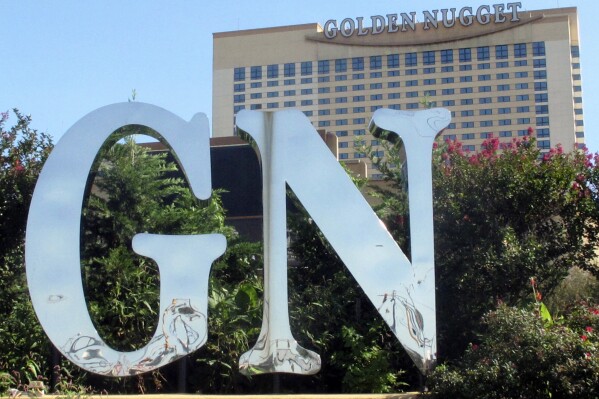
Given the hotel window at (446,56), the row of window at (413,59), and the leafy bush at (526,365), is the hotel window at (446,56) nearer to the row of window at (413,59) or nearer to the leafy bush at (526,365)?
the row of window at (413,59)

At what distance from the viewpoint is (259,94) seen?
10912 centimetres

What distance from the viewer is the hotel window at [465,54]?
10150 cm

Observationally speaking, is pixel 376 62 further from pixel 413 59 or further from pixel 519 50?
pixel 519 50

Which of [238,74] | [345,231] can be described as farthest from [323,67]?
[345,231]

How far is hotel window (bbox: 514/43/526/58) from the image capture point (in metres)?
100

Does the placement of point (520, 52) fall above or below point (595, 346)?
above

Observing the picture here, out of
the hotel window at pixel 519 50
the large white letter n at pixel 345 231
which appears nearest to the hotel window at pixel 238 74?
the hotel window at pixel 519 50

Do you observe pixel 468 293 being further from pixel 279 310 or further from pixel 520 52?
pixel 520 52

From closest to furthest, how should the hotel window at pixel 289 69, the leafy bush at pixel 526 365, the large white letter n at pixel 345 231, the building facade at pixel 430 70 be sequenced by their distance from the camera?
the leafy bush at pixel 526 365
the large white letter n at pixel 345 231
the building facade at pixel 430 70
the hotel window at pixel 289 69

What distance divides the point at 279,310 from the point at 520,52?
94953 millimetres

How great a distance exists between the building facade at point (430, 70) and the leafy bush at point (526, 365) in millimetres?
89945

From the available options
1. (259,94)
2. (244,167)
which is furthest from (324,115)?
(244,167)

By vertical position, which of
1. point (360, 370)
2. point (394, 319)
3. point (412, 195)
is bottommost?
point (360, 370)

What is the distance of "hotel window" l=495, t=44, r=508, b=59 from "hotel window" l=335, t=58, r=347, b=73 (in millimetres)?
18851
